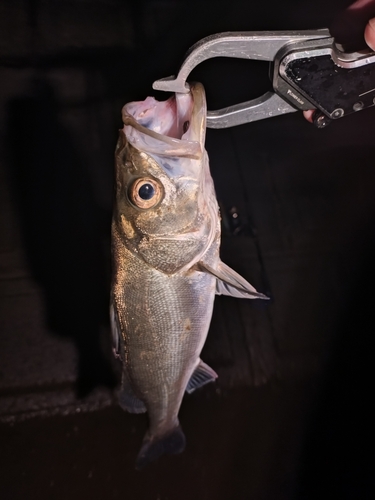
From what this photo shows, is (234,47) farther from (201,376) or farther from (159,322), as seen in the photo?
(201,376)

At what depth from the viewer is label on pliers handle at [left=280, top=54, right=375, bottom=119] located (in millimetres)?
1412

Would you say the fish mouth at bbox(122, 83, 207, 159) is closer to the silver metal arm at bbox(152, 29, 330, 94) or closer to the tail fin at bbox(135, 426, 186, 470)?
the silver metal arm at bbox(152, 29, 330, 94)

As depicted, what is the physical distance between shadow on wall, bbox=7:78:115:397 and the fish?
1368mm

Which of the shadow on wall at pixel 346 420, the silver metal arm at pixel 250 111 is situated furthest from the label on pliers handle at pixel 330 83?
the shadow on wall at pixel 346 420

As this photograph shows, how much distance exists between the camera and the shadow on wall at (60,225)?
3289 millimetres

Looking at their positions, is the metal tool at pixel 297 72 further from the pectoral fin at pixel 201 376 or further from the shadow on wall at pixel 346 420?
the shadow on wall at pixel 346 420

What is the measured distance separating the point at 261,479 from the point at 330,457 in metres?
0.60

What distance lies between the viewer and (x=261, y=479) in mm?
3141

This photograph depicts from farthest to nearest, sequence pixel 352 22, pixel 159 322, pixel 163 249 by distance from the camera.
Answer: pixel 352 22 → pixel 159 322 → pixel 163 249

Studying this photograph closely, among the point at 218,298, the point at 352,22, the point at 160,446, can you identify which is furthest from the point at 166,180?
the point at 218,298

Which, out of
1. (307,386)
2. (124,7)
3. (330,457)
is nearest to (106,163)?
(124,7)

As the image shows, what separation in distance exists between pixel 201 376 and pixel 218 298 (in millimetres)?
1354

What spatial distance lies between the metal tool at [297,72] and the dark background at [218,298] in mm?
1901

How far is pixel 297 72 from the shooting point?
1.43 m
